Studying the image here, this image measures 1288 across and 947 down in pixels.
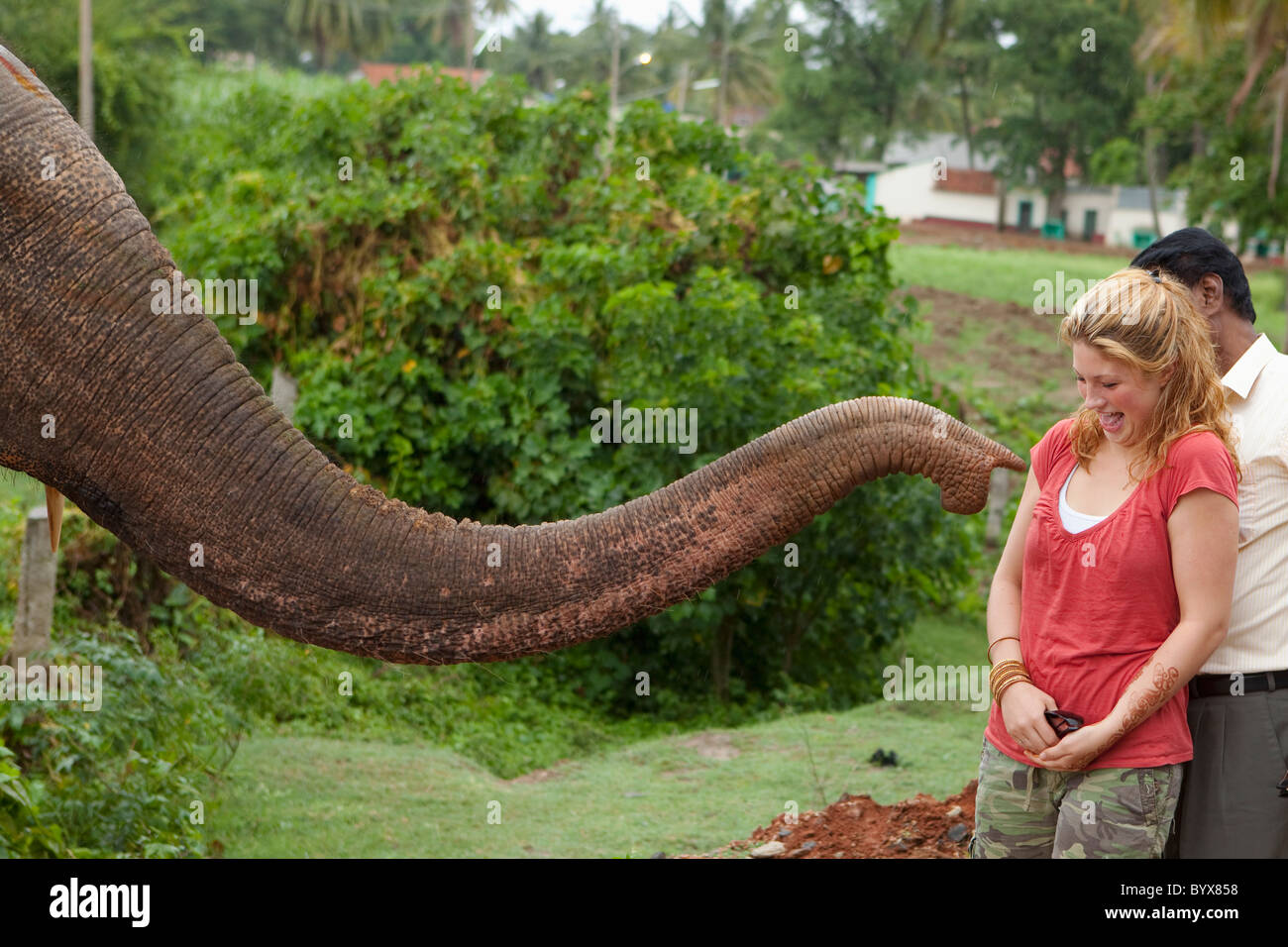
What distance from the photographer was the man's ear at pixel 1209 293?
10.1 ft

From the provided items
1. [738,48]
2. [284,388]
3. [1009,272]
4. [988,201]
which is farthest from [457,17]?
[284,388]

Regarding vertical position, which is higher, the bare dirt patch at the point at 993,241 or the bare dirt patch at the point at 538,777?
the bare dirt patch at the point at 993,241

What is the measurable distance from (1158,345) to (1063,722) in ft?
2.65

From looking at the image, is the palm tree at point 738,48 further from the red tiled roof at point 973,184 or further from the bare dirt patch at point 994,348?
the bare dirt patch at point 994,348

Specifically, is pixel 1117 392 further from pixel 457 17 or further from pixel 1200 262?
pixel 457 17

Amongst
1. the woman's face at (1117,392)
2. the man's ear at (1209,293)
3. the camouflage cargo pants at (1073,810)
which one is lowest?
the camouflage cargo pants at (1073,810)

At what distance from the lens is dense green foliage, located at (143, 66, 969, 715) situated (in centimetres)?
842

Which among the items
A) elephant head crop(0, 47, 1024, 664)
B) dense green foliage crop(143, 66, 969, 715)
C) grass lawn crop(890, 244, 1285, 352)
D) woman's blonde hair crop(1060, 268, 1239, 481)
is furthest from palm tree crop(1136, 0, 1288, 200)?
elephant head crop(0, 47, 1024, 664)

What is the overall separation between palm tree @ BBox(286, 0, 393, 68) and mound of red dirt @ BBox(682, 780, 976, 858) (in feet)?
213

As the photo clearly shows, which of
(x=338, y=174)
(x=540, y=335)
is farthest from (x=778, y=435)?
(x=338, y=174)

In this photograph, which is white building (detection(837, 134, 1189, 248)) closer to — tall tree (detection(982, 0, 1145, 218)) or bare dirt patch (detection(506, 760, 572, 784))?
tall tree (detection(982, 0, 1145, 218))

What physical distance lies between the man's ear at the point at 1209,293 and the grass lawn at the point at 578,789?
3286mm

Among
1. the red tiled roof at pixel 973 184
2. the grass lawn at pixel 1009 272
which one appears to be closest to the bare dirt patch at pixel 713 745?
the grass lawn at pixel 1009 272

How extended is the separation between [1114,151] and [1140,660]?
33723mm
